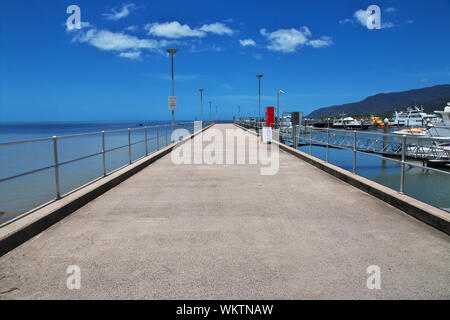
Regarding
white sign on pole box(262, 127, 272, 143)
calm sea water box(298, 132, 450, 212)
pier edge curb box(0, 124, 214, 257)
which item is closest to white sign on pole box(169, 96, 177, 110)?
white sign on pole box(262, 127, 272, 143)

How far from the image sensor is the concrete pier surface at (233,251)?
123 inches

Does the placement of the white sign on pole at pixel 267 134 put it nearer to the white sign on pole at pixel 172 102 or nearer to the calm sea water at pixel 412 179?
the white sign on pole at pixel 172 102

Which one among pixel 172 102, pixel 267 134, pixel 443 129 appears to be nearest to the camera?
pixel 267 134

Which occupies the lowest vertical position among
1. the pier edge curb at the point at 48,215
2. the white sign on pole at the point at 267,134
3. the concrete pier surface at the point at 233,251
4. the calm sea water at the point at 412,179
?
the calm sea water at the point at 412,179

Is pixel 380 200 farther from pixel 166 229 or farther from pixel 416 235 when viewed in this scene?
pixel 166 229

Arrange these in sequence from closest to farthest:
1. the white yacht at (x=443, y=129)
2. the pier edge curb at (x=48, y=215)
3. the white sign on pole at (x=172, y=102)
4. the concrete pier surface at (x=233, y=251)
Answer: the concrete pier surface at (x=233, y=251), the pier edge curb at (x=48, y=215), the white sign on pole at (x=172, y=102), the white yacht at (x=443, y=129)

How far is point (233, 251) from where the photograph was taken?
157 inches

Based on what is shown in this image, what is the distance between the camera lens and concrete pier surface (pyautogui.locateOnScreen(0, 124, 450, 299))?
3123 millimetres

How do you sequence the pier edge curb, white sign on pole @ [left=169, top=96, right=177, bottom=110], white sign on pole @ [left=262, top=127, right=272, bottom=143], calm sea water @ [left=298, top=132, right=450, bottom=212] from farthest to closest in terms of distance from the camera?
calm sea water @ [left=298, top=132, right=450, bottom=212]
white sign on pole @ [left=169, top=96, right=177, bottom=110]
white sign on pole @ [left=262, top=127, right=272, bottom=143]
the pier edge curb

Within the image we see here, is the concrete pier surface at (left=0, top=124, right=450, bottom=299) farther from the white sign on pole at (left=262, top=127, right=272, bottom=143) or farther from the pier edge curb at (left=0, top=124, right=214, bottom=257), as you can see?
the white sign on pole at (left=262, top=127, right=272, bottom=143)

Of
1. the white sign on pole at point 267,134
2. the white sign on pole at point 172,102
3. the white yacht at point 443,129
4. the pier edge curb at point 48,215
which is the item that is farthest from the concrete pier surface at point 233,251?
the white yacht at point 443,129

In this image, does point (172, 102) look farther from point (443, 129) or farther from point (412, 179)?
point (443, 129)

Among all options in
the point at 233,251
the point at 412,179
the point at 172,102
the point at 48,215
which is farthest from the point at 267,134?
the point at 412,179
